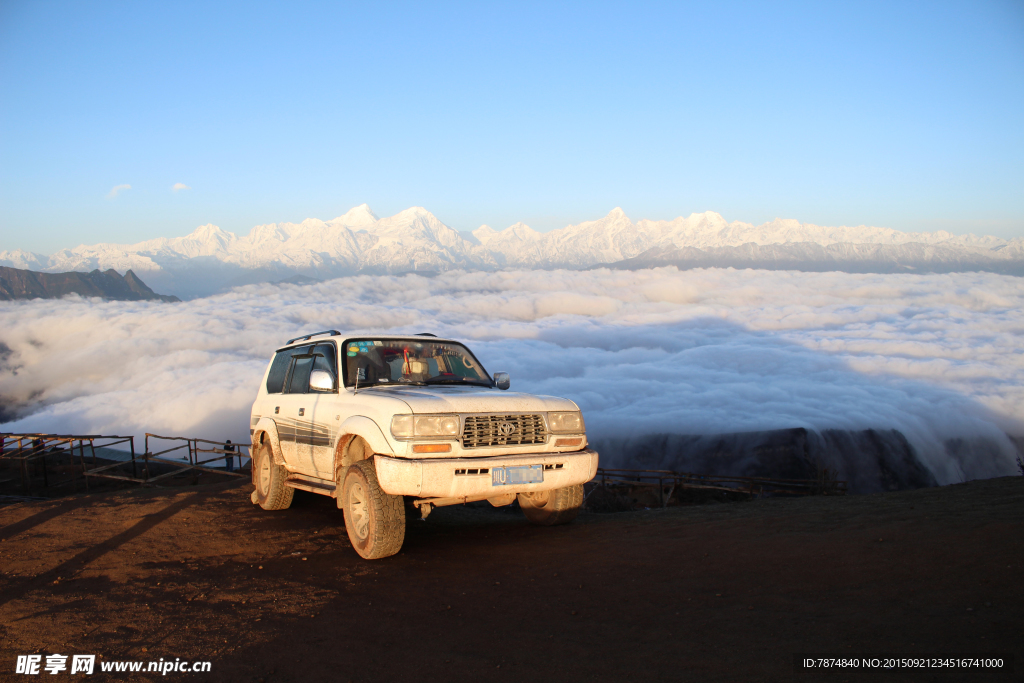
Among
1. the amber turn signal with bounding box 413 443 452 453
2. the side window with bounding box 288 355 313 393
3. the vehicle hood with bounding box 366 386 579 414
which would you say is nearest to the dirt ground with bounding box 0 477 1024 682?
the amber turn signal with bounding box 413 443 452 453

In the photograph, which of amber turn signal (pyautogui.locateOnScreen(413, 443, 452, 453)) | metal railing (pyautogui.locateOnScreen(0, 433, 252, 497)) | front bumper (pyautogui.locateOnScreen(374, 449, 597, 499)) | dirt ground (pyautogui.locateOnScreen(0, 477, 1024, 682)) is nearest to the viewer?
dirt ground (pyautogui.locateOnScreen(0, 477, 1024, 682))


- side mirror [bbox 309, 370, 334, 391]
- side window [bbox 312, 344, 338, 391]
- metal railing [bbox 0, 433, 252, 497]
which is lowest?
metal railing [bbox 0, 433, 252, 497]

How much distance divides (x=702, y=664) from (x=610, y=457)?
5749 inches

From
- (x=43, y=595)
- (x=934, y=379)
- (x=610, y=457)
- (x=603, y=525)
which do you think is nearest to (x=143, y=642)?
(x=43, y=595)

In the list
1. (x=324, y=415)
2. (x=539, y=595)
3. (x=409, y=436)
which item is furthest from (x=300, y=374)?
(x=539, y=595)

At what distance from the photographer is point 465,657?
12.8 feet

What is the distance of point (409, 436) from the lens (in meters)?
5.66

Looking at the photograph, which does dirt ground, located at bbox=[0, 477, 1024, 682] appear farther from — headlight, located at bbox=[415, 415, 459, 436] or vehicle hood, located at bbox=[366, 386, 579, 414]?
vehicle hood, located at bbox=[366, 386, 579, 414]

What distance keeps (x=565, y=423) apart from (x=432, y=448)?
1.47m

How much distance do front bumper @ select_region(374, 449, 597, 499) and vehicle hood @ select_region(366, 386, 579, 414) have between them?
0.45m

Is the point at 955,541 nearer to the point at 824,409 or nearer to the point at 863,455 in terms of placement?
the point at 863,455

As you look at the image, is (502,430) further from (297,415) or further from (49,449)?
(49,449)

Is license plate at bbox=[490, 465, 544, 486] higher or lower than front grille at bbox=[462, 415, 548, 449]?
lower

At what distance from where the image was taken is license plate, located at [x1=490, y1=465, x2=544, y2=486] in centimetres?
584
